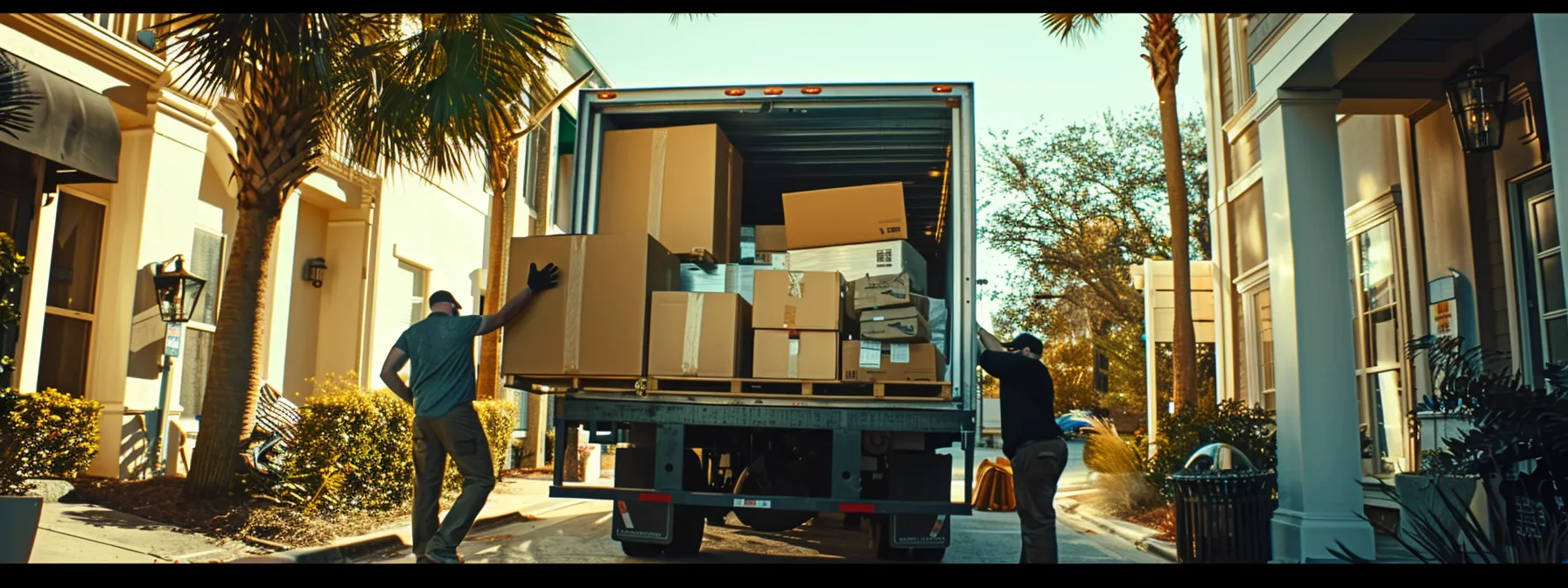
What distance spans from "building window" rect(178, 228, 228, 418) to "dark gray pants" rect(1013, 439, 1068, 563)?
8786mm

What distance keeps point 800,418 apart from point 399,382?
2505mm

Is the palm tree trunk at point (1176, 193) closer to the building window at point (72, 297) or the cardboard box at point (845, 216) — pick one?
the cardboard box at point (845, 216)

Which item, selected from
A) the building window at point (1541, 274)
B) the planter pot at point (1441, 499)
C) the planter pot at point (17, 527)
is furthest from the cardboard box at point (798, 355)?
the building window at point (1541, 274)

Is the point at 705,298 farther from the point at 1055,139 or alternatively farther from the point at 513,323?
the point at 1055,139

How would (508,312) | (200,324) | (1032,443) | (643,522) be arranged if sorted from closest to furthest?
(508,312) < (1032,443) < (643,522) < (200,324)

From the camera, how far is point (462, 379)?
716 cm

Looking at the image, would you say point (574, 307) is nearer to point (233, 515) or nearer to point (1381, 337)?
point (233, 515)

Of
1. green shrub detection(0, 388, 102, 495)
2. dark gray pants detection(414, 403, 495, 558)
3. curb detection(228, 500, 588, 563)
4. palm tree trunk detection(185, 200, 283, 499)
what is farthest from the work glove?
green shrub detection(0, 388, 102, 495)

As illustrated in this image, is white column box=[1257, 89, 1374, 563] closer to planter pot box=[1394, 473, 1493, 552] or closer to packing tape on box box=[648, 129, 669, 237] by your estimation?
planter pot box=[1394, 473, 1493, 552]

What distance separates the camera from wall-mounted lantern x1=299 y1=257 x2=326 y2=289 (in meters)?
15.2

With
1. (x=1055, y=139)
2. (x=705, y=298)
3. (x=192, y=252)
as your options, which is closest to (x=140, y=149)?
(x=192, y=252)

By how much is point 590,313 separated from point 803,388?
4.54 ft

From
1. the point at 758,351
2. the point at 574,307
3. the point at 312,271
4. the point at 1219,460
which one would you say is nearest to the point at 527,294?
the point at 574,307

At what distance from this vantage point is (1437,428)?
834cm
